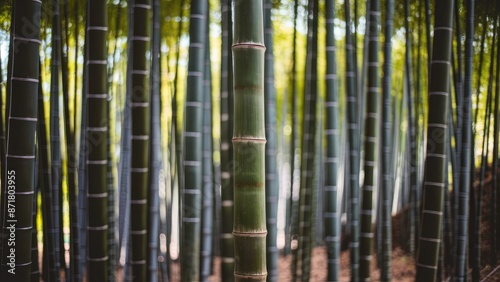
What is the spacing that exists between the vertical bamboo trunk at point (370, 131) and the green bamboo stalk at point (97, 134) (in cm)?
150

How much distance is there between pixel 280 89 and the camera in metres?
7.96

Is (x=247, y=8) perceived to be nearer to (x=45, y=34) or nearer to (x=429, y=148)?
(x=429, y=148)

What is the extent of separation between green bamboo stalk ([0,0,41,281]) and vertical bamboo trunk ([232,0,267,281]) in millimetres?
789

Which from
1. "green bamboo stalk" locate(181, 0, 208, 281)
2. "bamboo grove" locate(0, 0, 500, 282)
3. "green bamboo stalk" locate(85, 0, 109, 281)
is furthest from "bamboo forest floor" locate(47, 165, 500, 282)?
"green bamboo stalk" locate(85, 0, 109, 281)

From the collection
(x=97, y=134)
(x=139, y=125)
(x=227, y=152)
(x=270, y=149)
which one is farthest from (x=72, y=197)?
(x=270, y=149)

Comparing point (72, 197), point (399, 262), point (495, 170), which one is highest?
point (495, 170)

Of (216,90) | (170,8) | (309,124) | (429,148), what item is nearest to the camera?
(429,148)

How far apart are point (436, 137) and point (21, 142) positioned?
1582 millimetres

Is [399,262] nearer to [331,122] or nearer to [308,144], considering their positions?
[308,144]

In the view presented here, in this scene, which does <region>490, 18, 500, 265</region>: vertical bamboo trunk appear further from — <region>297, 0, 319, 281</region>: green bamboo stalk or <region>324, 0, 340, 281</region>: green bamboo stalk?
<region>297, 0, 319, 281</region>: green bamboo stalk

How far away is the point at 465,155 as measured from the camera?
7.79 feet

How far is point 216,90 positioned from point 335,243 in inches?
192

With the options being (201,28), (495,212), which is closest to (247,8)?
(201,28)

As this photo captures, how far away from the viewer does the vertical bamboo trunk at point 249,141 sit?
1.55m
